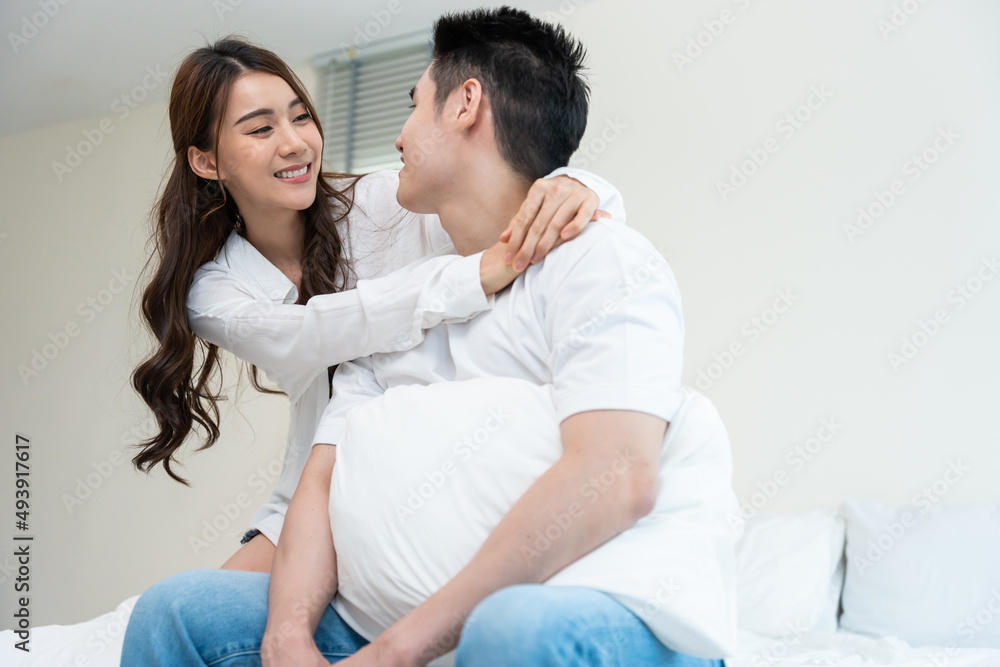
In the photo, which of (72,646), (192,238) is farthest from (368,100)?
(72,646)

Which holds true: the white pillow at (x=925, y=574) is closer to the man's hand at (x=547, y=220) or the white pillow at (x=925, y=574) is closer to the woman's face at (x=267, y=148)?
the man's hand at (x=547, y=220)

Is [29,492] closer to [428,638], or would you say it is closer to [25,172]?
[25,172]

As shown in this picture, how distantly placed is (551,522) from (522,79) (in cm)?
73

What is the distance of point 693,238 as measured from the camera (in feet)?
9.57

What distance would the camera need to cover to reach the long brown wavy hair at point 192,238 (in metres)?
1.50

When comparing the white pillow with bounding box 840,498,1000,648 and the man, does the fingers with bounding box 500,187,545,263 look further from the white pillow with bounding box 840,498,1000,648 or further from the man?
the white pillow with bounding box 840,498,1000,648

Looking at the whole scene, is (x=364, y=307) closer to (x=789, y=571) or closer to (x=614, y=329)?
(x=614, y=329)

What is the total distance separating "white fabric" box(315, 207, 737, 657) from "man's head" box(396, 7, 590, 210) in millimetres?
311

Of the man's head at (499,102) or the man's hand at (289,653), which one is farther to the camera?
the man's head at (499,102)

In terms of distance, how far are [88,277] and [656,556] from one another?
13.6 feet

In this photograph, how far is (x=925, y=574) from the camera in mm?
2199

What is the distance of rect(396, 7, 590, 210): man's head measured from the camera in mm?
1236

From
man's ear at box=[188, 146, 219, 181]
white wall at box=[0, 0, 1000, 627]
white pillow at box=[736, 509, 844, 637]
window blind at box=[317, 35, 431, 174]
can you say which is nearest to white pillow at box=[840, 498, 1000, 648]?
white pillow at box=[736, 509, 844, 637]

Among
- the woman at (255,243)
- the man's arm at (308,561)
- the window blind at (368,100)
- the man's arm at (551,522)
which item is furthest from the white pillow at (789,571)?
the window blind at (368,100)
